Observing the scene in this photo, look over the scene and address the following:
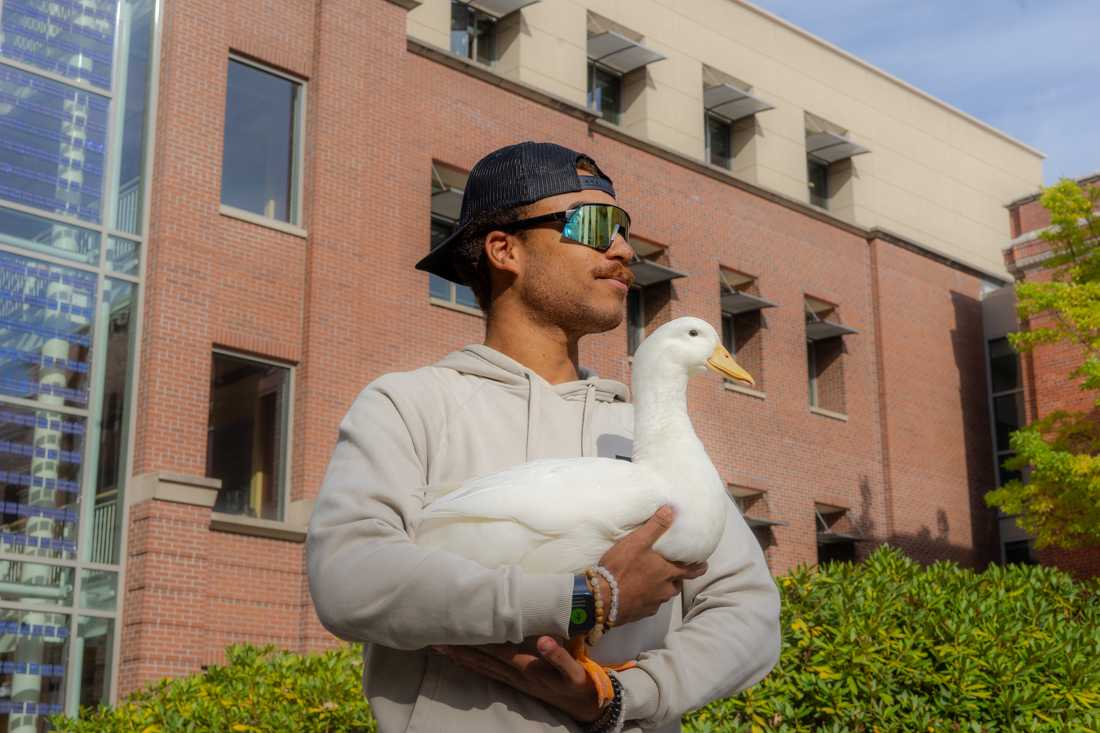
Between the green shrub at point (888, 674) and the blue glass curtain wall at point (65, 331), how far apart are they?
5692 mm

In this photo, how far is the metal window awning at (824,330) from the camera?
93.8 feet

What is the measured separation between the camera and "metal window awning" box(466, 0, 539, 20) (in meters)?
24.8

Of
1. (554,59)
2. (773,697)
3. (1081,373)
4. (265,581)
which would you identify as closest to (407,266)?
(265,581)

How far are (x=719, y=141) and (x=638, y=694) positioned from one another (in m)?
27.8

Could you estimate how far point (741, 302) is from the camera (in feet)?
89.5

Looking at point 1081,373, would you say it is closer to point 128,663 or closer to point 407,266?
point 407,266

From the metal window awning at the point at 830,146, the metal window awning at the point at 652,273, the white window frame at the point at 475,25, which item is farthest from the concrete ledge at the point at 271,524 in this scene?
the metal window awning at the point at 830,146

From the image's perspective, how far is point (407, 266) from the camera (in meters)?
20.7

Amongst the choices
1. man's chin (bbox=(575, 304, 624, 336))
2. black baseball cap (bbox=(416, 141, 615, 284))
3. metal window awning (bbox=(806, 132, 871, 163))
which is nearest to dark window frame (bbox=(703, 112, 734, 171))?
metal window awning (bbox=(806, 132, 871, 163))

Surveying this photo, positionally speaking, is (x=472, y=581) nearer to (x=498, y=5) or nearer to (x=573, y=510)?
(x=573, y=510)

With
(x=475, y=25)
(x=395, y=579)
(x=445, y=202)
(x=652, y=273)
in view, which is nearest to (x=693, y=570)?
(x=395, y=579)

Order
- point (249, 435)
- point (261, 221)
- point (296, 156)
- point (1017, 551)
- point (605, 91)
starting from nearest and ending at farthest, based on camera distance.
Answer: point (249, 435) < point (261, 221) < point (296, 156) < point (605, 91) < point (1017, 551)

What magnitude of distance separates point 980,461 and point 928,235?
575 centimetres

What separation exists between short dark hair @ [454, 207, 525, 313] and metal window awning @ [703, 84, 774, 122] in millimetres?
25434
